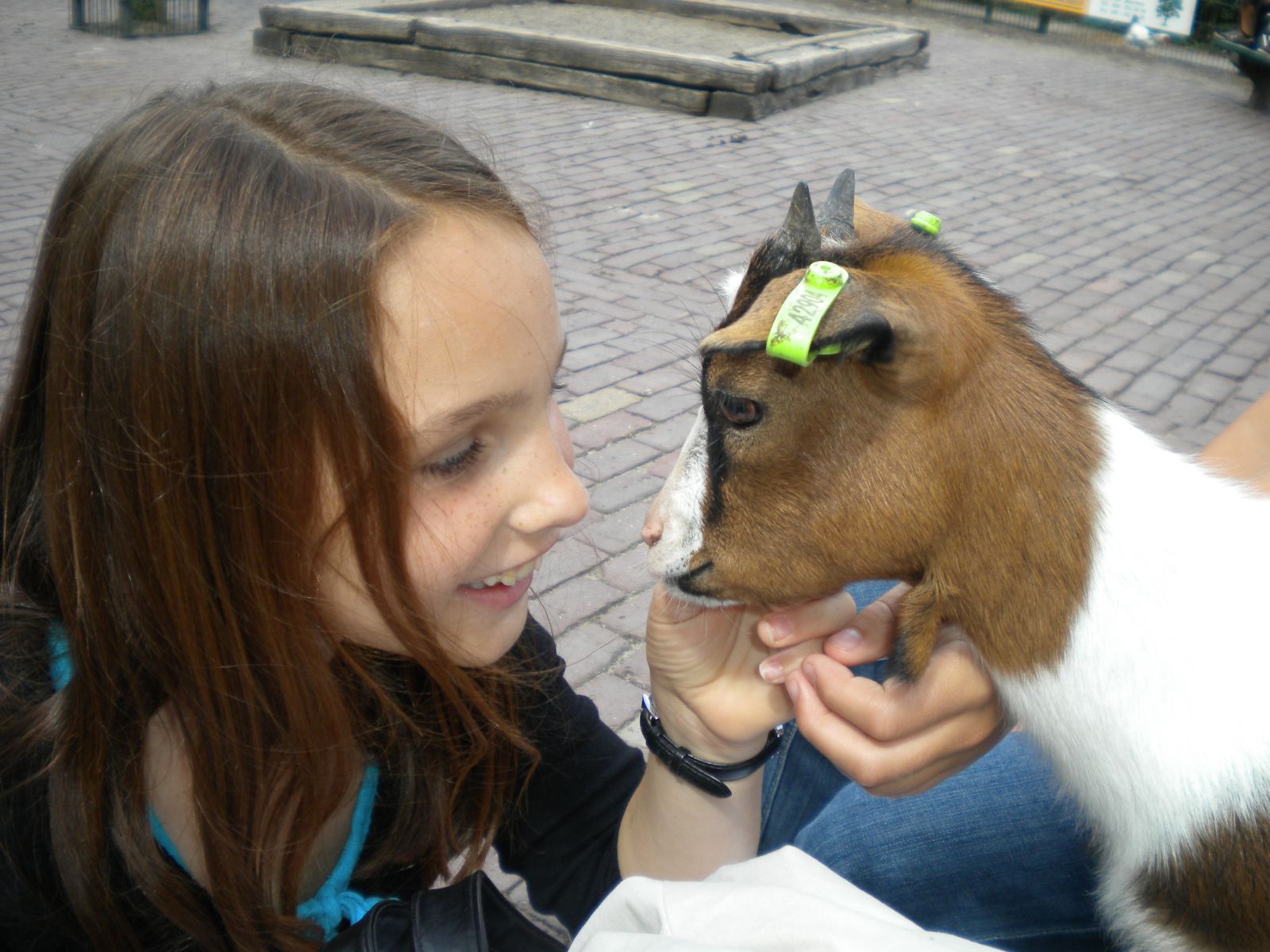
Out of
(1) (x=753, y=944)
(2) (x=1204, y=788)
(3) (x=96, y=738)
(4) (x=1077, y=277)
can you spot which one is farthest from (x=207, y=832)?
(4) (x=1077, y=277)

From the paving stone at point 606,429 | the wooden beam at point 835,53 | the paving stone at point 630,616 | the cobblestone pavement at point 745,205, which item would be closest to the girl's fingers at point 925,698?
the cobblestone pavement at point 745,205

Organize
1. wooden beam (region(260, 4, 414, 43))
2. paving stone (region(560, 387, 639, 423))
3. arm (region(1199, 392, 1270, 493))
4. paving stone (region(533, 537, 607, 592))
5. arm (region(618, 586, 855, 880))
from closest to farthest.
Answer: arm (region(618, 586, 855, 880)) < arm (region(1199, 392, 1270, 493)) < paving stone (region(533, 537, 607, 592)) < paving stone (region(560, 387, 639, 423)) < wooden beam (region(260, 4, 414, 43))

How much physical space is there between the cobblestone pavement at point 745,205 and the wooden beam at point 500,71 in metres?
0.23

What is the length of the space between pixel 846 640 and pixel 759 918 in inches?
29.7

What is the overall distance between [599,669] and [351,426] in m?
2.24

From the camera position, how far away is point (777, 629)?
219 cm

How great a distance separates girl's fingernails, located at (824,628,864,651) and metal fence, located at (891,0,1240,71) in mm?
15873

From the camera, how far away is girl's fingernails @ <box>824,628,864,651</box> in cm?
216

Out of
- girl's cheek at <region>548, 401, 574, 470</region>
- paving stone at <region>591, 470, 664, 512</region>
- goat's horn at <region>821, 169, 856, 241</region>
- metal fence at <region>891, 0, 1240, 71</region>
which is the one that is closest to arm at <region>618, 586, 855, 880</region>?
girl's cheek at <region>548, 401, 574, 470</region>

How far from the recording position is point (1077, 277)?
7.26m

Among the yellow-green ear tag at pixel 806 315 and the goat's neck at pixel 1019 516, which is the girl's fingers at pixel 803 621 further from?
the yellow-green ear tag at pixel 806 315

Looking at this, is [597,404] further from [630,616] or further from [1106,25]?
[1106,25]

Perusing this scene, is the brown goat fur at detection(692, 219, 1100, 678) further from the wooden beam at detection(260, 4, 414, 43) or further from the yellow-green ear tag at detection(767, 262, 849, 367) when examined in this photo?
the wooden beam at detection(260, 4, 414, 43)

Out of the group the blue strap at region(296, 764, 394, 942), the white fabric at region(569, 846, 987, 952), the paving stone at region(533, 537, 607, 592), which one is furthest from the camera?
the paving stone at region(533, 537, 607, 592)
